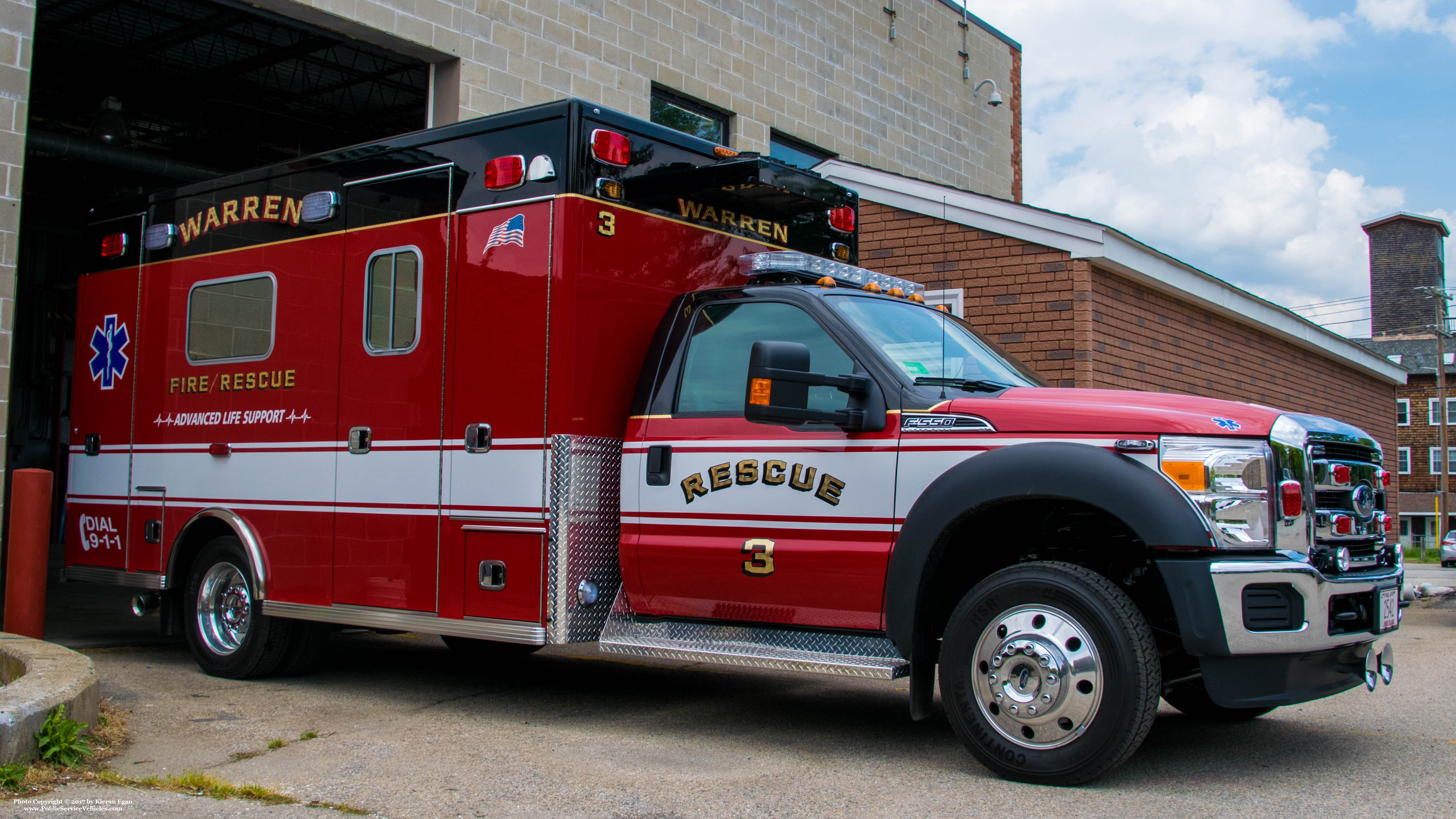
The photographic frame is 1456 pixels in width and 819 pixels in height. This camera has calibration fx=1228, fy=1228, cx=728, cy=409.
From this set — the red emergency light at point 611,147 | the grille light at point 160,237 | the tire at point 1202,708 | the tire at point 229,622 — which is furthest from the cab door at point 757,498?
the grille light at point 160,237

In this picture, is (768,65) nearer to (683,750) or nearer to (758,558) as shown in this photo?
(758,558)

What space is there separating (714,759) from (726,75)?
409 inches

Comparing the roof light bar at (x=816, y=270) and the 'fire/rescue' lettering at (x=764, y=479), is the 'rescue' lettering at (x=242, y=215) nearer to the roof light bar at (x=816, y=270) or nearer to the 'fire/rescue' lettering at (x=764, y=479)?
the roof light bar at (x=816, y=270)

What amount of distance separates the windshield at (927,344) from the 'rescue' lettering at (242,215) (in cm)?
141

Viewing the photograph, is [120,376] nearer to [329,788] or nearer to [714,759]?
[329,788]

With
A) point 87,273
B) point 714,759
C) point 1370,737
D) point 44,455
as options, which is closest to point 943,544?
point 714,759

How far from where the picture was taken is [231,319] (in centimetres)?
767

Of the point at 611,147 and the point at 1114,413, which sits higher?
the point at 611,147

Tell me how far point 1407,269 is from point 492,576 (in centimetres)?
6471

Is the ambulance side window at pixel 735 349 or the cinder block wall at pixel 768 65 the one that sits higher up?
the cinder block wall at pixel 768 65

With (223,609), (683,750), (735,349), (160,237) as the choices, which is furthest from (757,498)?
(160,237)

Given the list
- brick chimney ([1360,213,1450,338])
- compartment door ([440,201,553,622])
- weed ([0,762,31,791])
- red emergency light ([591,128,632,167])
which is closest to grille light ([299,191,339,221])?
compartment door ([440,201,553,622])

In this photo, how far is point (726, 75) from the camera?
14195mm

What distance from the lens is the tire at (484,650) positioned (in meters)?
8.52
